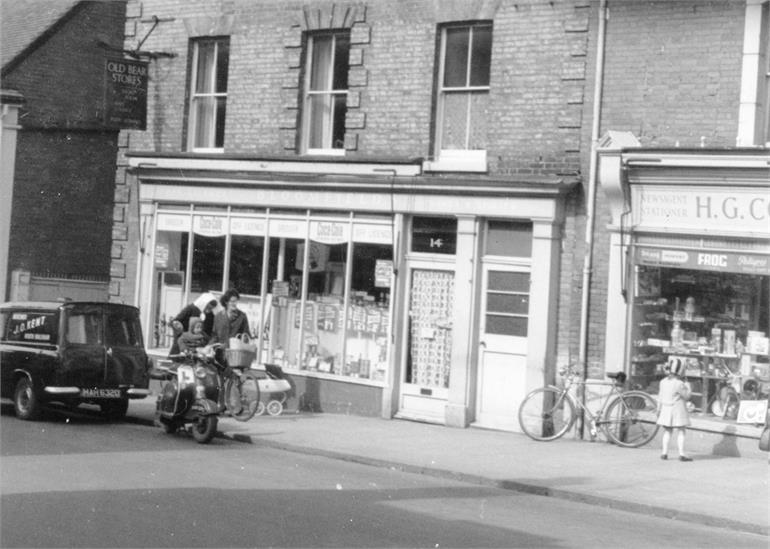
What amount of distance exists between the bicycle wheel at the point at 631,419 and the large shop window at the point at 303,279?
391cm

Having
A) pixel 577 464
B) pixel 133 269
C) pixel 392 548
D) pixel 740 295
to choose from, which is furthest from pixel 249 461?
pixel 133 269

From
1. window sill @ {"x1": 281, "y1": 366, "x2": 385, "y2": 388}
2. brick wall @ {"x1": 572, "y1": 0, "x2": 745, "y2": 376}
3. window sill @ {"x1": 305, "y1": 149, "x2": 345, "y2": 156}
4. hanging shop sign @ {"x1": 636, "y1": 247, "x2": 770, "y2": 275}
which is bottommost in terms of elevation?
window sill @ {"x1": 281, "y1": 366, "x2": 385, "y2": 388}

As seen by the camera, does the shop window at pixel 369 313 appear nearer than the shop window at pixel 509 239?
No

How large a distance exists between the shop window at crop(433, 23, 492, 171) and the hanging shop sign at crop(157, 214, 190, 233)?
507cm

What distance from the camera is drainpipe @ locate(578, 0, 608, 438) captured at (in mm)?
16891

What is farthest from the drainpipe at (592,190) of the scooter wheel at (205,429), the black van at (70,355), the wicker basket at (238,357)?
the black van at (70,355)

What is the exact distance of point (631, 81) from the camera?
1662cm

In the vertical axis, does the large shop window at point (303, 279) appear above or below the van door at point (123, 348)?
above

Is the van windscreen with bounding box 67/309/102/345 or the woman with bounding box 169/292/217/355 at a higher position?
the woman with bounding box 169/292/217/355

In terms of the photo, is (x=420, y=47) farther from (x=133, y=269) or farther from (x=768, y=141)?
(x=133, y=269)

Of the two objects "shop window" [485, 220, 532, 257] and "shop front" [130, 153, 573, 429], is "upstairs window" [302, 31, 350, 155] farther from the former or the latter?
"shop window" [485, 220, 532, 257]

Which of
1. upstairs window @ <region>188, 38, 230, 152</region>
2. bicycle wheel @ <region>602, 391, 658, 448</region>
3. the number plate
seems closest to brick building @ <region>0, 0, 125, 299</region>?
upstairs window @ <region>188, 38, 230, 152</region>

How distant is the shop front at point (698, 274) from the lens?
1552 cm

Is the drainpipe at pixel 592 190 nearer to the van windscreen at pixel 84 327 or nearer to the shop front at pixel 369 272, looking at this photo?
the shop front at pixel 369 272
